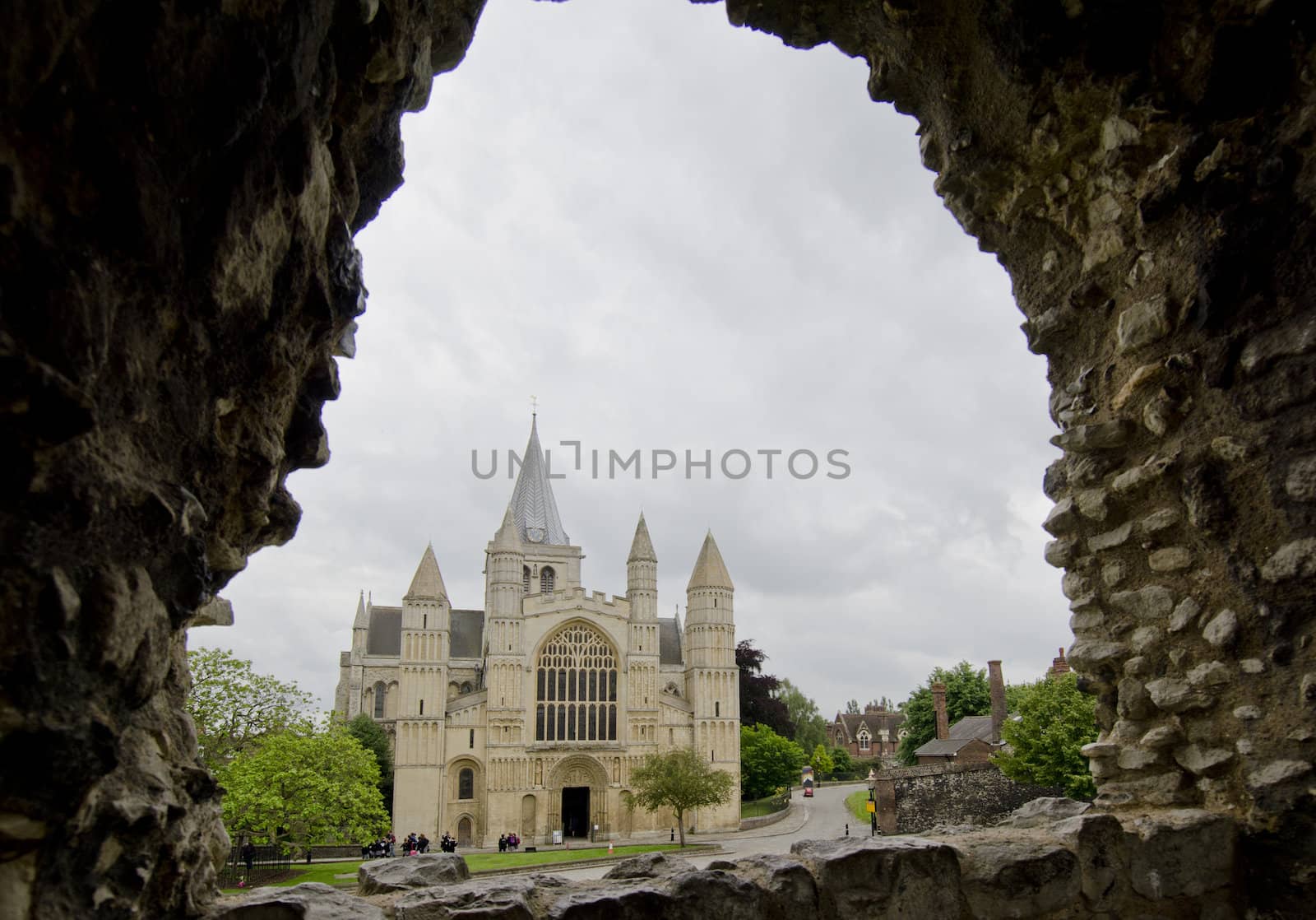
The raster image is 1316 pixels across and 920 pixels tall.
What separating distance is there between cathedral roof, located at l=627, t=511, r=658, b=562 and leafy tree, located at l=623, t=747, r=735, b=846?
1172 centimetres

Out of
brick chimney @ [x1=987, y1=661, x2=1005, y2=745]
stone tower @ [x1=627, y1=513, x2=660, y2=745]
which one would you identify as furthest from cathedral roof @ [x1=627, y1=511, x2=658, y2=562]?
brick chimney @ [x1=987, y1=661, x2=1005, y2=745]

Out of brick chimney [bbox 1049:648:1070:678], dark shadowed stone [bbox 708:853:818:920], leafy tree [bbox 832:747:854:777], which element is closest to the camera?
dark shadowed stone [bbox 708:853:818:920]

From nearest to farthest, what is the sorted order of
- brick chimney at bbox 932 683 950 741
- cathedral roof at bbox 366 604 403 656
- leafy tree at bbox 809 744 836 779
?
brick chimney at bbox 932 683 950 741 → cathedral roof at bbox 366 604 403 656 → leafy tree at bbox 809 744 836 779

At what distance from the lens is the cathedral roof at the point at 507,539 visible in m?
44.4

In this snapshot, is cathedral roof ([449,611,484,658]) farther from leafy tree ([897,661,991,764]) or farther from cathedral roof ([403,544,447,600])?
leafy tree ([897,661,991,764])

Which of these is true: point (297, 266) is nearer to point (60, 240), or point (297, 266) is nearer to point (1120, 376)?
point (60, 240)

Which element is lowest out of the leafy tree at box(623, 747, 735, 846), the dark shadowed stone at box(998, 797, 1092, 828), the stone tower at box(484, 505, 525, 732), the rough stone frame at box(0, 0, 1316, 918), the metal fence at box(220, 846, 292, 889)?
the metal fence at box(220, 846, 292, 889)

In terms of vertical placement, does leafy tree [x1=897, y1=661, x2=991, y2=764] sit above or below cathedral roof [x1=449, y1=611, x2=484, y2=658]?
below

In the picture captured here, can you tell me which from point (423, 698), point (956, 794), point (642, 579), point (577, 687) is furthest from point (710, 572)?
point (956, 794)

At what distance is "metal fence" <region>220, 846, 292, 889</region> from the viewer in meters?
16.7

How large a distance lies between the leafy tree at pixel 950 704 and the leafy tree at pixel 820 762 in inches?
575

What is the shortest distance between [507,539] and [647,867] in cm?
4249

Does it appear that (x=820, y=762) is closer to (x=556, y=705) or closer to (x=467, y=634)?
(x=467, y=634)

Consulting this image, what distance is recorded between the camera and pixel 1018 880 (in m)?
2.97
